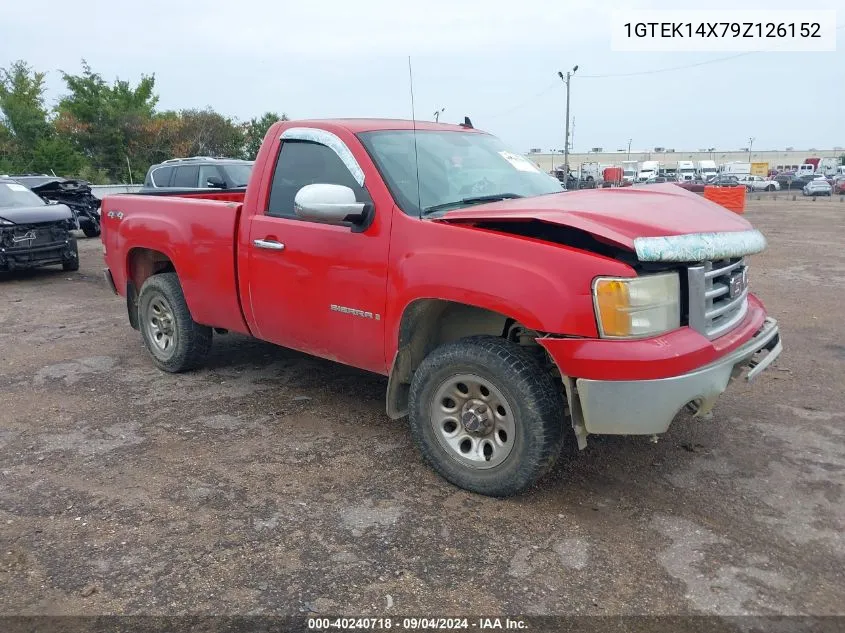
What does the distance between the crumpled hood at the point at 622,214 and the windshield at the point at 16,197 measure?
32.6ft

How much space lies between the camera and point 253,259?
4.53 meters

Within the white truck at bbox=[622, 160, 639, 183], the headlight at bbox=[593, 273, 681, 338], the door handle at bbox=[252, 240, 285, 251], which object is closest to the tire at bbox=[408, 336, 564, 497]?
the headlight at bbox=[593, 273, 681, 338]

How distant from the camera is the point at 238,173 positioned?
1253 cm

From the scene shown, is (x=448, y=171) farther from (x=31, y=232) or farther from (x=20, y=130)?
(x=20, y=130)

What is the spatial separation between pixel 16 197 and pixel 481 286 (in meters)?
10.6

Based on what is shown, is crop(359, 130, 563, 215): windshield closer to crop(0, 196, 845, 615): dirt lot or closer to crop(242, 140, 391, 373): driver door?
crop(242, 140, 391, 373): driver door

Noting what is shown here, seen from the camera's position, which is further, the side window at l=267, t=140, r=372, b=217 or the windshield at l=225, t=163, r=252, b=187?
the windshield at l=225, t=163, r=252, b=187

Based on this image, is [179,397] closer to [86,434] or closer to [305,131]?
[86,434]

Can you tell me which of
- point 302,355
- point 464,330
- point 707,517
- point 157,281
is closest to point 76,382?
point 157,281

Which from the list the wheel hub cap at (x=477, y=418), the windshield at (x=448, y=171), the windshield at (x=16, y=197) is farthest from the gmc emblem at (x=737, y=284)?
the windshield at (x=16, y=197)

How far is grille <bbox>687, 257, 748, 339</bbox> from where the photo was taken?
320cm

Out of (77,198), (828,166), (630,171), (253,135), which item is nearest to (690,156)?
(828,166)

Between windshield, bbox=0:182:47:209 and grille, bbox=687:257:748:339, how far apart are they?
1098cm

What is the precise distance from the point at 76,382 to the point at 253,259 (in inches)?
84.4
